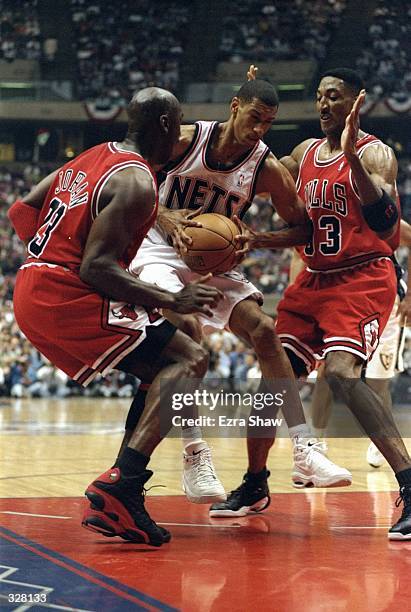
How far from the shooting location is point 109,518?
380 centimetres

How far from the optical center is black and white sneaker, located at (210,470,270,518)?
15.8 ft

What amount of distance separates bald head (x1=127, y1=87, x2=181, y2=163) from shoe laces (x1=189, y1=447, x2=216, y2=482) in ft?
4.24

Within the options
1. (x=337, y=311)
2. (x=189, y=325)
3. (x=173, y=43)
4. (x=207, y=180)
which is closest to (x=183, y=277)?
(x=189, y=325)

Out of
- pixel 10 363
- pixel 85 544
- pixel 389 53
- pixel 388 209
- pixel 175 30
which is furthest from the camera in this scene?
pixel 175 30

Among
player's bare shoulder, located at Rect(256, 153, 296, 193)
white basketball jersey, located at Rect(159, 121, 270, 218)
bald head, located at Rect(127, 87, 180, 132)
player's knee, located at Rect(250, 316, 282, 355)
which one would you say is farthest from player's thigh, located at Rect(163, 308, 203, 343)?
bald head, located at Rect(127, 87, 180, 132)

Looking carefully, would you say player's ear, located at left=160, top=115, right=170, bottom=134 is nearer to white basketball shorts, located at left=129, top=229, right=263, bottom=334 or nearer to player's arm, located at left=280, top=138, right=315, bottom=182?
white basketball shorts, located at left=129, top=229, right=263, bottom=334

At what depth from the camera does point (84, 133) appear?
76.6ft

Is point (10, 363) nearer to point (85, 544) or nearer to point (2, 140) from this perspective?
Answer: point (2, 140)

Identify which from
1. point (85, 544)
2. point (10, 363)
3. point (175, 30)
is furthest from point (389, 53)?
point (85, 544)

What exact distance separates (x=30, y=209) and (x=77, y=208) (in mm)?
398

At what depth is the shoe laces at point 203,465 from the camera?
4.18m

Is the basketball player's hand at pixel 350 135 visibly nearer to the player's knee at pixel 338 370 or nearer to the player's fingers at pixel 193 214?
the player's fingers at pixel 193 214

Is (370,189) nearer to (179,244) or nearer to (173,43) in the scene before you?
(179,244)

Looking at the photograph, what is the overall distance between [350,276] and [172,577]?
1975 millimetres
